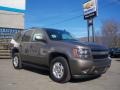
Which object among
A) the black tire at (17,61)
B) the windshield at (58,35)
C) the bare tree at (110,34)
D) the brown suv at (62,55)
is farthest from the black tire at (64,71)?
the bare tree at (110,34)

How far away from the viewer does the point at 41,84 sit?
8.05 meters

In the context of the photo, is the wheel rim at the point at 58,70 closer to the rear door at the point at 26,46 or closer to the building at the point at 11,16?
the rear door at the point at 26,46

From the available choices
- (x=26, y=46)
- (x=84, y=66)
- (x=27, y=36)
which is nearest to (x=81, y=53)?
A: (x=84, y=66)

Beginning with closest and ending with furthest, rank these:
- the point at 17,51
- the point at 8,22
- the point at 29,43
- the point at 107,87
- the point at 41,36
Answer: the point at 107,87
the point at 41,36
the point at 29,43
the point at 17,51
the point at 8,22

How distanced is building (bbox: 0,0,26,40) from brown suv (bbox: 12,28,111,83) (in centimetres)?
1678

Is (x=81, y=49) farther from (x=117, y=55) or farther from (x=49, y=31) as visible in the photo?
(x=117, y=55)

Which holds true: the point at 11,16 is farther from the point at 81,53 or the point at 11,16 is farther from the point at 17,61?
the point at 81,53

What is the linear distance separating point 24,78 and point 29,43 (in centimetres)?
163

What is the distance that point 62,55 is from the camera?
27.4 feet

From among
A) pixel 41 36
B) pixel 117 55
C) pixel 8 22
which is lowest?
pixel 117 55

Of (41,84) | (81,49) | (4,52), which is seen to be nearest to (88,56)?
(81,49)

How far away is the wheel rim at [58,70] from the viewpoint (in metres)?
8.27

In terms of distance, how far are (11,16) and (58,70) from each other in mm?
20367

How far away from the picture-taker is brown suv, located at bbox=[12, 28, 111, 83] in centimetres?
785
